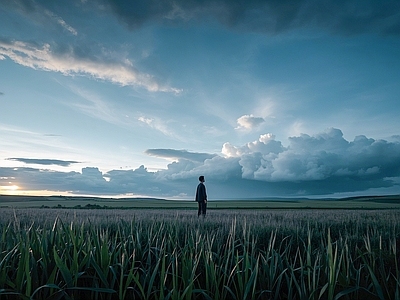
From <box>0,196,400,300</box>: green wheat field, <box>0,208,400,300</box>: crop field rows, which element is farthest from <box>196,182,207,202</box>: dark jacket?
<box>0,208,400,300</box>: crop field rows

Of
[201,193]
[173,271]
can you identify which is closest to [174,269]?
[173,271]

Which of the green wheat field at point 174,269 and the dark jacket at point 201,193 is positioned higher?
the dark jacket at point 201,193

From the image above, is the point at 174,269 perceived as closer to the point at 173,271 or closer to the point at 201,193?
the point at 173,271

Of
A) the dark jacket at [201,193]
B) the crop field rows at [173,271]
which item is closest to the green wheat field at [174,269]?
the crop field rows at [173,271]

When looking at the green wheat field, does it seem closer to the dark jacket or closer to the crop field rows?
the crop field rows

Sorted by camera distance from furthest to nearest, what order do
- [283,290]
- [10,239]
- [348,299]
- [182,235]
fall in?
[182,235]
[10,239]
[283,290]
[348,299]

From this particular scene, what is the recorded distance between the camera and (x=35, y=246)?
396 cm

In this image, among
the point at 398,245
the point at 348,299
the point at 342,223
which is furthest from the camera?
the point at 342,223

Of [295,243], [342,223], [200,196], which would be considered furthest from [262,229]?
[200,196]

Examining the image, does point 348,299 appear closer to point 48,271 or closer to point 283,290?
point 283,290

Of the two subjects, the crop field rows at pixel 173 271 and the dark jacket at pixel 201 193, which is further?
the dark jacket at pixel 201 193

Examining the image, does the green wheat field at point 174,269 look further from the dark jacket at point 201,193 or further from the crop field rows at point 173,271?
the dark jacket at point 201,193

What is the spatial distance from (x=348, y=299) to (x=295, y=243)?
16.3 ft

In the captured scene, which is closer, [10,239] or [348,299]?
[348,299]
